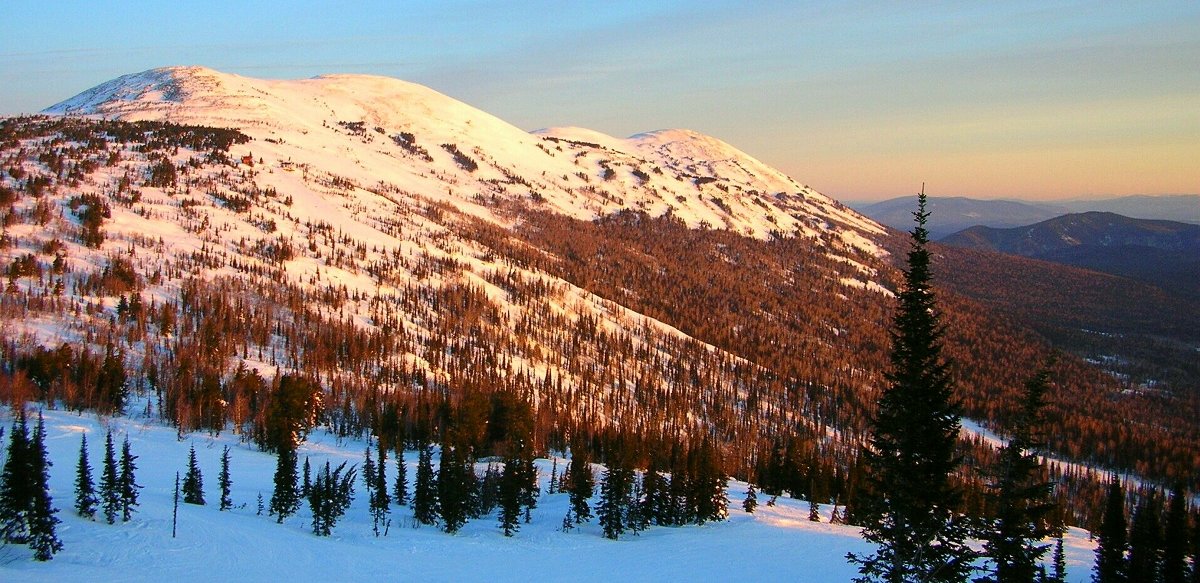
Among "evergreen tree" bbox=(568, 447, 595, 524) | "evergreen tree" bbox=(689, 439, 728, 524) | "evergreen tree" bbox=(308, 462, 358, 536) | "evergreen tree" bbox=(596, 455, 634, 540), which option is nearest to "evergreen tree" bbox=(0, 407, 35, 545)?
"evergreen tree" bbox=(308, 462, 358, 536)

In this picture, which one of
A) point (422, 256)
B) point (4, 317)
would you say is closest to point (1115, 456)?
point (422, 256)

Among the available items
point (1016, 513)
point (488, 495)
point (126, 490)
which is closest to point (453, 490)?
point (488, 495)

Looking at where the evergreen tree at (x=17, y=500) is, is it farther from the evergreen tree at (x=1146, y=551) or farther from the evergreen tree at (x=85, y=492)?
the evergreen tree at (x=1146, y=551)

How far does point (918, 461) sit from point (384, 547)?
41.4 metres

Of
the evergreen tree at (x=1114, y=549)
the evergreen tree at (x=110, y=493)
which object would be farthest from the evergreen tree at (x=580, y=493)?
the evergreen tree at (x=1114, y=549)

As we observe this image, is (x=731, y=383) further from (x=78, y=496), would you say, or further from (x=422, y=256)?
(x=78, y=496)

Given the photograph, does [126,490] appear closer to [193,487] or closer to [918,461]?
[193,487]

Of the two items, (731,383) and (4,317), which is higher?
(4,317)

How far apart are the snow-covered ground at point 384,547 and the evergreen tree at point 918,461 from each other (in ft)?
76.4

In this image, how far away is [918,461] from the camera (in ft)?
78.4

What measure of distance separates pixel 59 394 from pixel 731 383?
487ft

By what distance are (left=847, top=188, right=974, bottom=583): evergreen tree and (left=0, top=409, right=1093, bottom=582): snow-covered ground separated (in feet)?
76.4

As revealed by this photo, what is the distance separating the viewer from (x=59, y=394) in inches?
3406

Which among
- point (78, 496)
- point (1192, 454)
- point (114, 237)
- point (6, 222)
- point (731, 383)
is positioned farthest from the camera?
point (731, 383)
